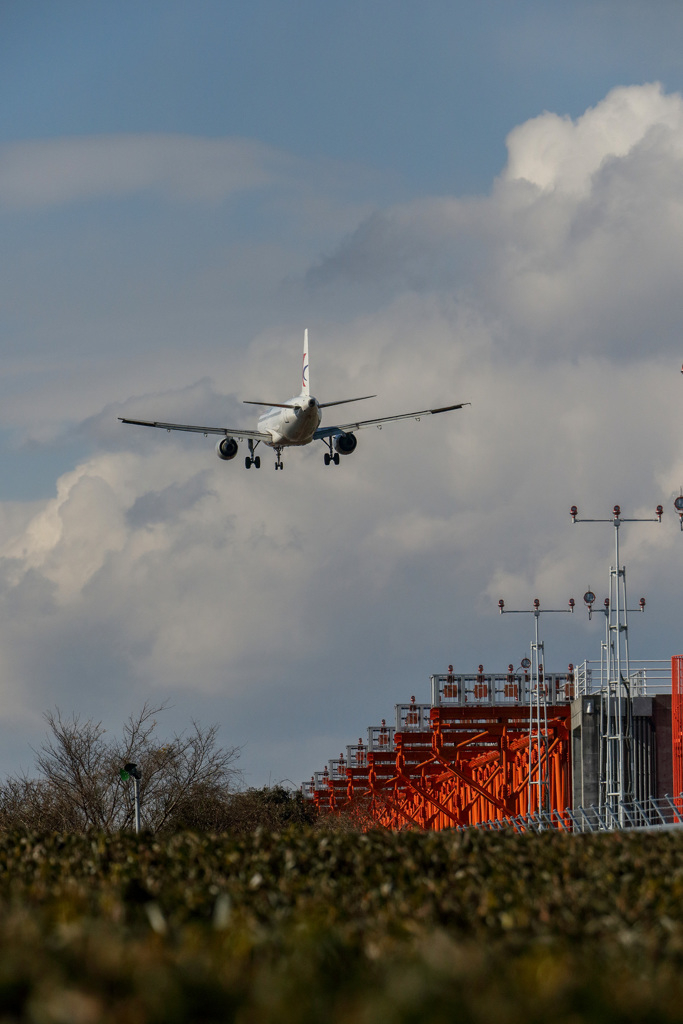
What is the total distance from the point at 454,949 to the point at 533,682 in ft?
169

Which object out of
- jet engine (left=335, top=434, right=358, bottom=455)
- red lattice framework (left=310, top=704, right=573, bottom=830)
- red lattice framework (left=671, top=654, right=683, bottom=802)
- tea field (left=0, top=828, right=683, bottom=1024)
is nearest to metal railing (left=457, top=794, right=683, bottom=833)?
red lattice framework (left=671, top=654, right=683, bottom=802)

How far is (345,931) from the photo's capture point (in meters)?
8.41

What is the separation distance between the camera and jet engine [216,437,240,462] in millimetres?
56844

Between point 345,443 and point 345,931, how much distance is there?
1857 inches

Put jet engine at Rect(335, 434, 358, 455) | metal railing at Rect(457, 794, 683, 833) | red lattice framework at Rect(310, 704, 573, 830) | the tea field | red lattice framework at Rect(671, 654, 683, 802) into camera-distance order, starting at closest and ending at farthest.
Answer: the tea field, metal railing at Rect(457, 794, 683, 833), red lattice framework at Rect(671, 654, 683, 802), jet engine at Rect(335, 434, 358, 455), red lattice framework at Rect(310, 704, 573, 830)

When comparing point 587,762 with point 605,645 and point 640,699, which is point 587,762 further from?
point 605,645

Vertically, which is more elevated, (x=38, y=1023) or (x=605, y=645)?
(x=605, y=645)

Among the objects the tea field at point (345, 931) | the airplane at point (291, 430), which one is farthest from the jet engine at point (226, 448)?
the tea field at point (345, 931)

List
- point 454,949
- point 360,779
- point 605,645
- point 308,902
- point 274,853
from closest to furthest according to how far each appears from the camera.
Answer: point 454,949 < point 308,902 < point 274,853 < point 605,645 < point 360,779

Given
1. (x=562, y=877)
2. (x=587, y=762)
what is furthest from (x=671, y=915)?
(x=587, y=762)

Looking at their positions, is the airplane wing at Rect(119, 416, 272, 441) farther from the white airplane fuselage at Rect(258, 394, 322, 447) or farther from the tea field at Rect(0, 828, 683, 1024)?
the tea field at Rect(0, 828, 683, 1024)

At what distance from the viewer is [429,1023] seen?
208 inches

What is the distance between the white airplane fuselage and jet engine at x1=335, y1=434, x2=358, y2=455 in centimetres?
109

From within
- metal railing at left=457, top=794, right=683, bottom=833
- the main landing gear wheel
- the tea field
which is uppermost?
the main landing gear wheel
